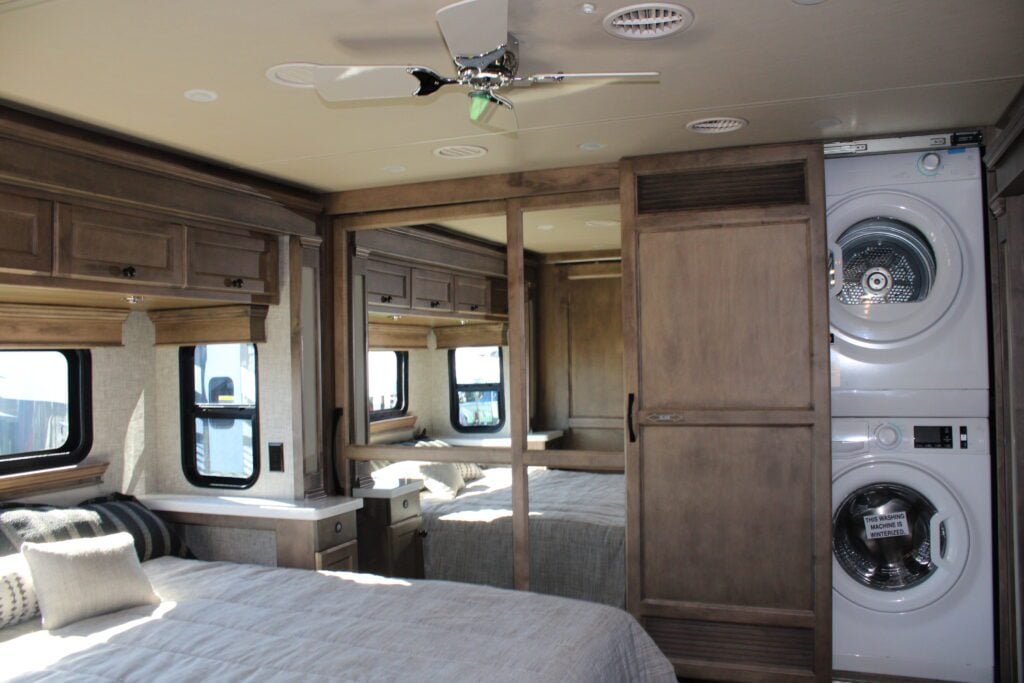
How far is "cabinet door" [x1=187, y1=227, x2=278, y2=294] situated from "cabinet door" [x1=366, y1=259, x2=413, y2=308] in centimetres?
52

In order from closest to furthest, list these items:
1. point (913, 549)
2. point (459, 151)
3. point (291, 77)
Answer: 1. point (291, 77)
2. point (913, 549)
3. point (459, 151)

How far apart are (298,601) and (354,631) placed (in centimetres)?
44

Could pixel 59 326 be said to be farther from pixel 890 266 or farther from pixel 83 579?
pixel 890 266

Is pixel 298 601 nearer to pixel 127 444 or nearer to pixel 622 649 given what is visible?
pixel 622 649

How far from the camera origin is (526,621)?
258 cm

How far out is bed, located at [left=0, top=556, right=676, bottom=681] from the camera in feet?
7.30

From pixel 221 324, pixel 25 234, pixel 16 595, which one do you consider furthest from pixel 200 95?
pixel 16 595

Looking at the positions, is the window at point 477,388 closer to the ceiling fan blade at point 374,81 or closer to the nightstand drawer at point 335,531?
the nightstand drawer at point 335,531

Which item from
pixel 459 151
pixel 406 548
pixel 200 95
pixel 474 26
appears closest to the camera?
pixel 474 26

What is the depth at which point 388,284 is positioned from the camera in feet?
14.0

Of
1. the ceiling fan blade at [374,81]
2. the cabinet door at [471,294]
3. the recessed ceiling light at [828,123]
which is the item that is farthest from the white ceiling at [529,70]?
the cabinet door at [471,294]

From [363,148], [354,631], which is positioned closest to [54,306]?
[363,148]

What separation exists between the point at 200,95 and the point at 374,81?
891mm

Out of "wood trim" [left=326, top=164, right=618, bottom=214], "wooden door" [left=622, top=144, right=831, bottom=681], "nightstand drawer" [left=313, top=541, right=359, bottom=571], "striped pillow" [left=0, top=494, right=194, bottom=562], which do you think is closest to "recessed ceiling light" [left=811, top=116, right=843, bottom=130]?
"wooden door" [left=622, top=144, right=831, bottom=681]
